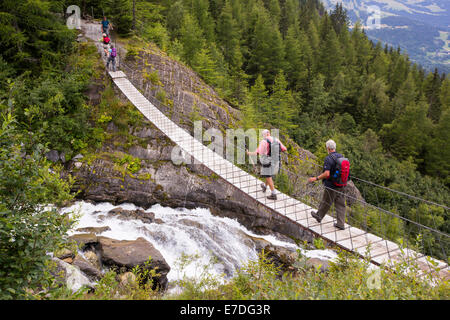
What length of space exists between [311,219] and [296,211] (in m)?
0.41

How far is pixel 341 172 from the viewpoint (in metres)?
5.64

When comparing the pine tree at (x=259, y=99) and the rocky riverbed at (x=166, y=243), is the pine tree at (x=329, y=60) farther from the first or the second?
the rocky riverbed at (x=166, y=243)

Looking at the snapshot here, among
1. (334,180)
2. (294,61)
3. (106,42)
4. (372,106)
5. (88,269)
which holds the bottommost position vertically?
(372,106)

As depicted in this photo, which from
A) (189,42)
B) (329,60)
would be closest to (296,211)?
(189,42)

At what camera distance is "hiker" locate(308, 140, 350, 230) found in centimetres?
559

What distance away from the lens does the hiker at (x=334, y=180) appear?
559 cm

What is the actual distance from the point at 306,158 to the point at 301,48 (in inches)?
990

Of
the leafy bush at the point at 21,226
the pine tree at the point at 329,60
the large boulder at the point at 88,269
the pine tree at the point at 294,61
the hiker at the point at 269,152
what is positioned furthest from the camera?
the pine tree at the point at 329,60

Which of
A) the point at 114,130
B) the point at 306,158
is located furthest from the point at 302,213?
the point at 306,158

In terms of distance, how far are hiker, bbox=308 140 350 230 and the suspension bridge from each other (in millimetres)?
308

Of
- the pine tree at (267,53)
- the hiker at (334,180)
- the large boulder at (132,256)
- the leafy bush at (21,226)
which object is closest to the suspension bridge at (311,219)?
the hiker at (334,180)

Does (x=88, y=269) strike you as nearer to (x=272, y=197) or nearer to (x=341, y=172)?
(x=272, y=197)
